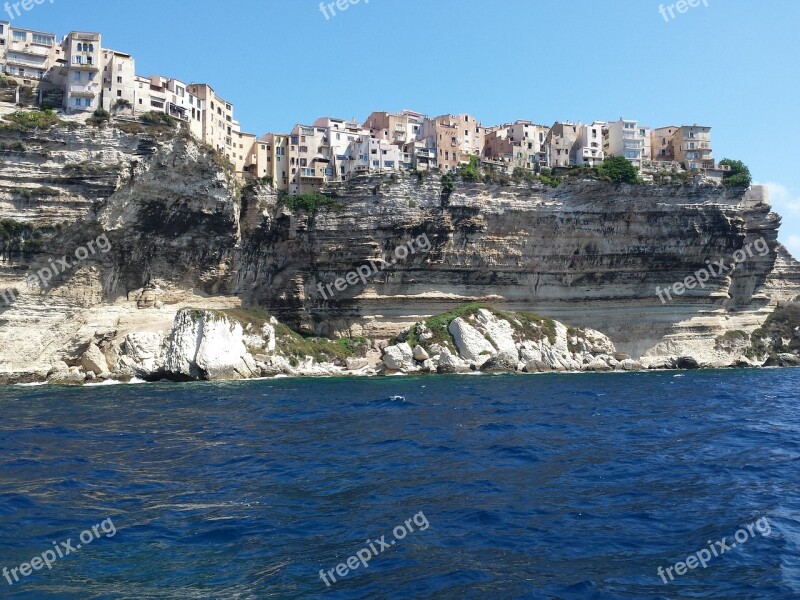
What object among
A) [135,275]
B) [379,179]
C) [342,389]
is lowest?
[342,389]

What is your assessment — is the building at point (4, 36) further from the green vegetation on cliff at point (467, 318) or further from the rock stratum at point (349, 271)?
the green vegetation on cliff at point (467, 318)

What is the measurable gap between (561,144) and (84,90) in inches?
1909

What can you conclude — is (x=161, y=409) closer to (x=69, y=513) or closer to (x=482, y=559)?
(x=69, y=513)

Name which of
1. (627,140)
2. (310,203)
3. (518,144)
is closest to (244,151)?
(310,203)

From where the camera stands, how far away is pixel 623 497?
14.4 m

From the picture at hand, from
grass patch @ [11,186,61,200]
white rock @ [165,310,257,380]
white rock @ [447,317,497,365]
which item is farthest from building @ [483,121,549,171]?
grass patch @ [11,186,61,200]

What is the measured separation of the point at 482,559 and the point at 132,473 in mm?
9174

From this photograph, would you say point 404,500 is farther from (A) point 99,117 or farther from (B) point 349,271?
(B) point 349,271

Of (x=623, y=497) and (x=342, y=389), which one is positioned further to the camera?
(x=342, y=389)

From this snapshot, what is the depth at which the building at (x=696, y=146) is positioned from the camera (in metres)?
78.1

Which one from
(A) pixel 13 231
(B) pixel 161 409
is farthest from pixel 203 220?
(B) pixel 161 409

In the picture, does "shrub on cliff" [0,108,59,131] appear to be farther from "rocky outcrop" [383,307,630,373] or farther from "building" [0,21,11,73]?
"rocky outcrop" [383,307,630,373]

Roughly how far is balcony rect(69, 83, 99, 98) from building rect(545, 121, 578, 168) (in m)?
46.3

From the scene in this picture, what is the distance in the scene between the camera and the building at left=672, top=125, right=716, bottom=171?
256ft
